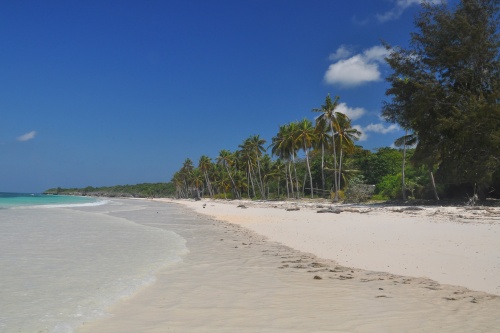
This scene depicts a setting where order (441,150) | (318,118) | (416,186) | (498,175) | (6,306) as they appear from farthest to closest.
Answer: (318,118) → (416,186) → (441,150) → (498,175) → (6,306)

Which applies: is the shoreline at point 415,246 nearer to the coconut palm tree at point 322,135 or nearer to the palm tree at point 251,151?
the coconut palm tree at point 322,135

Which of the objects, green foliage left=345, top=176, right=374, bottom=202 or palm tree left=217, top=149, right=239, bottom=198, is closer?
green foliage left=345, top=176, right=374, bottom=202

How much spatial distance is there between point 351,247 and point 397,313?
19.2ft

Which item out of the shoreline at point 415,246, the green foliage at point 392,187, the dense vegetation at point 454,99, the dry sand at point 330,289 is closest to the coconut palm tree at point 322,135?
the green foliage at point 392,187

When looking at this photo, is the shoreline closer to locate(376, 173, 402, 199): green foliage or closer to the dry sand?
the dry sand

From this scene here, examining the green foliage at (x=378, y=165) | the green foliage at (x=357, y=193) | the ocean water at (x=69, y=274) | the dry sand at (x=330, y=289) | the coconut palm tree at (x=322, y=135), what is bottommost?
the dry sand at (x=330, y=289)

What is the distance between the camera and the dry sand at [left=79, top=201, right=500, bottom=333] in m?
4.73

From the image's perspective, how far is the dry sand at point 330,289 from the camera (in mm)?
4727

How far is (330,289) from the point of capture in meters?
6.41

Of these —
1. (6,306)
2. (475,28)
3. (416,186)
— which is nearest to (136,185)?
(416,186)

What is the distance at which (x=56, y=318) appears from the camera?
509 centimetres

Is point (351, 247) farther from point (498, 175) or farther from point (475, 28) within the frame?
point (475, 28)

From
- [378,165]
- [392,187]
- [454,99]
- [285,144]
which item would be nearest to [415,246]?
[454,99]

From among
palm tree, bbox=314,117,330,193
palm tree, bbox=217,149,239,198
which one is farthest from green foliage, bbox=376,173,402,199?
palm tree, bbox=217,149,239,198
